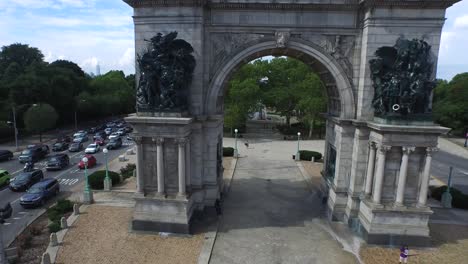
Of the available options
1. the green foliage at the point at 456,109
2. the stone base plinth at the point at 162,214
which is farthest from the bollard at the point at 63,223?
the green foliage at the point at 456,109

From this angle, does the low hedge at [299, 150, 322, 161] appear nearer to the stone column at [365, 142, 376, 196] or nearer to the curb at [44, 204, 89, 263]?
the stone column at [365, 142, 376, 196]

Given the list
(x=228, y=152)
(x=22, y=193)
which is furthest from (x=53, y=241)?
(x=228, y=152)

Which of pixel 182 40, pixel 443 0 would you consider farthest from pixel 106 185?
pixel 443 0

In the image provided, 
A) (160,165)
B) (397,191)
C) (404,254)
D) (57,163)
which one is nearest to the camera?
(404,254)

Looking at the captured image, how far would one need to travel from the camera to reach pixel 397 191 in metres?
15.2

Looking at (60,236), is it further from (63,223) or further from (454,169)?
(454,169)

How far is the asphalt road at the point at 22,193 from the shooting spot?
57.4 feet

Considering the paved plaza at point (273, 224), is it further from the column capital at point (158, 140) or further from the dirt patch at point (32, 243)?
the dirt patch at point (32, 243)

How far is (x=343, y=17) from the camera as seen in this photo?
52.9 feet

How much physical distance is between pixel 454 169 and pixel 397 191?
79.8 feet

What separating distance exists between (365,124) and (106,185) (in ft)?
59.6

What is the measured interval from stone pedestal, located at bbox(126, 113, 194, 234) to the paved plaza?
277 cm

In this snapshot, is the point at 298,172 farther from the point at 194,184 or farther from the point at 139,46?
the point at 139,46

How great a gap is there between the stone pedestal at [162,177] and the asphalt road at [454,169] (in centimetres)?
2514
